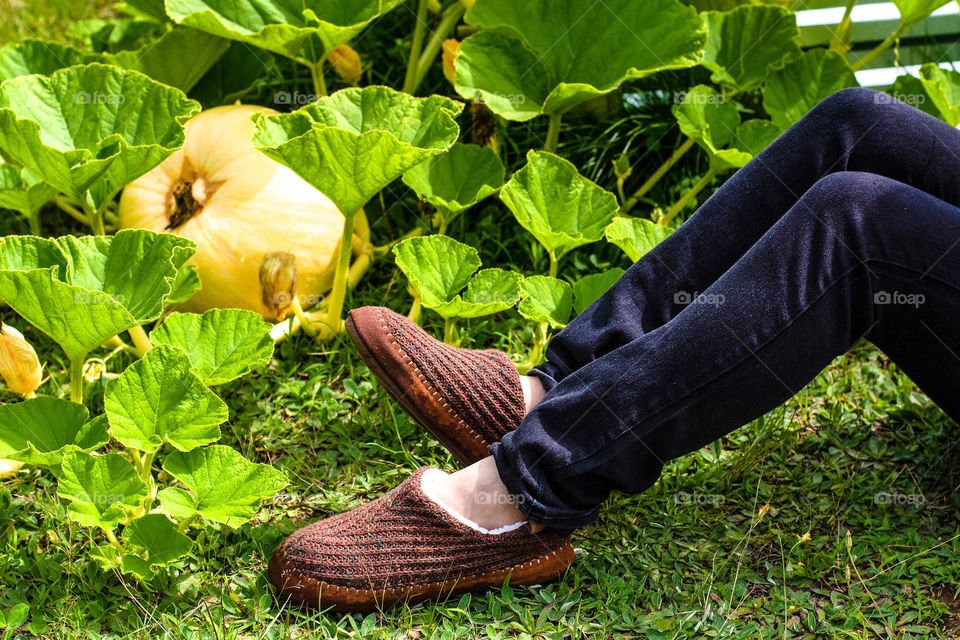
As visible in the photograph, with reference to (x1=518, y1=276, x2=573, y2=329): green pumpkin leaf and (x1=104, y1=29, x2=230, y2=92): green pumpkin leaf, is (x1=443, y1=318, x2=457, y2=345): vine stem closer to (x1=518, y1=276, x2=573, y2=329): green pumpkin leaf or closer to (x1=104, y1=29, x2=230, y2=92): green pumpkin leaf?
(x1=518, y1=276, x2=573, y2=329): green pumpkin leaf

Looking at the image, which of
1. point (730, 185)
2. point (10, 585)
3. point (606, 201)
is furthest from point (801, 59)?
point (10, 585)

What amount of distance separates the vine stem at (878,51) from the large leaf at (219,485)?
1773 millimetres

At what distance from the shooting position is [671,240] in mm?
1867

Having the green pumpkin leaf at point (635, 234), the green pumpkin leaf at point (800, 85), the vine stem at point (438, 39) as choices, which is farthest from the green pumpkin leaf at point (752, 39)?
the vine stem at point (438, 39)

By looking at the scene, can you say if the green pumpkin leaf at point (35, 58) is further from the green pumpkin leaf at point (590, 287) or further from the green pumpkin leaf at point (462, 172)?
the green pumpkin leaf at point (590, 287)

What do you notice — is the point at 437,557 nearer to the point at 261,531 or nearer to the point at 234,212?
the point at 261,531

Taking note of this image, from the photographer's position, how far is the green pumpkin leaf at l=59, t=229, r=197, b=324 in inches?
77.3

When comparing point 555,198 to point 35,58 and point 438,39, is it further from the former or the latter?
point 35,58

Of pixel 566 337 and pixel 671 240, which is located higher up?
pixel 671 240

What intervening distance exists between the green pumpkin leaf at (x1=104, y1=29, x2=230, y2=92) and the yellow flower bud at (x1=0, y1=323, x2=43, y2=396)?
0.81 metres

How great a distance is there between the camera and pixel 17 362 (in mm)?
2047

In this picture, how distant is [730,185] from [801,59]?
80 cm

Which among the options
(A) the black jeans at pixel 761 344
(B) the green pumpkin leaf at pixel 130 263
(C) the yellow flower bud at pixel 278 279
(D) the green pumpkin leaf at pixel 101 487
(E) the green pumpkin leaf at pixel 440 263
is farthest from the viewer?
(C) the yellow flower bud at pixel 278 279

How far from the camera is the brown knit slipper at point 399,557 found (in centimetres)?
175
